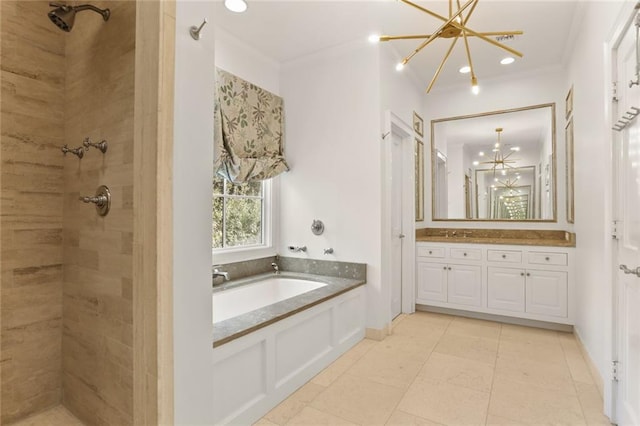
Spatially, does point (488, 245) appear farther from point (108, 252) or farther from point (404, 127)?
point (108, 252)

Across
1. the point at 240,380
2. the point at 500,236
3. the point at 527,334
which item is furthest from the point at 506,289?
the point at 240,380

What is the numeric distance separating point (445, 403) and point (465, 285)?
1.89m

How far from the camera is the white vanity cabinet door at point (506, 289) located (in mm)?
3379

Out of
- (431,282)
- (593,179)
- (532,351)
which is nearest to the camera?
(593,179)

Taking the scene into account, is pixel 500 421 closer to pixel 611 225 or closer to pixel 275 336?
pixel 611 225

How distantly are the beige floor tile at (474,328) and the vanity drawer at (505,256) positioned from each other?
2.28 ft

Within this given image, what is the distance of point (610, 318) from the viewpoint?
1824 mm

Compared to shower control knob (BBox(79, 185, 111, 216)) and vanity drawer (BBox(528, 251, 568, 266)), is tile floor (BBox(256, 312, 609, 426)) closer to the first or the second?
vanity drawer (BBox(528, 251, 568, 266))

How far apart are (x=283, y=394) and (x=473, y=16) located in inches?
130

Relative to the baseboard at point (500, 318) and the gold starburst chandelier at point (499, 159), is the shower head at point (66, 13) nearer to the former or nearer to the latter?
the baseboard at point (500, 318)

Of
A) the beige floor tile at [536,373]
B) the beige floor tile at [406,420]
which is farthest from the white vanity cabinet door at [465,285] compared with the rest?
the beige floor tile at [406,420]

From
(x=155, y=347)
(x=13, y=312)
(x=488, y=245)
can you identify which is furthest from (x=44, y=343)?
(x=488, y=245)

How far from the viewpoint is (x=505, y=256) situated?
11.3 ft

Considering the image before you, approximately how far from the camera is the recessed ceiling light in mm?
2447
